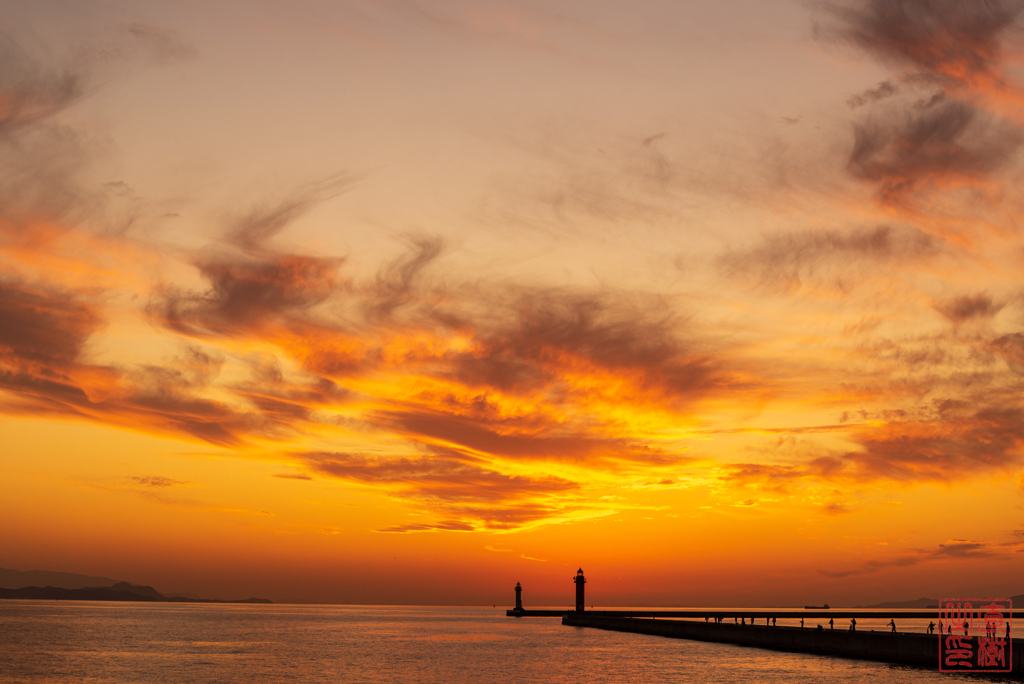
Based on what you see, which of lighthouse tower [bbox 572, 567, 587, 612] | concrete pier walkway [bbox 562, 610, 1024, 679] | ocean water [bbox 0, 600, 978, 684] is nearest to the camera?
concrete pier walkway [bbox 562, 610, 1024, 679]

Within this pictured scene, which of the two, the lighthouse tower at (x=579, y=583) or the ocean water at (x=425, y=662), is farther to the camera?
the lighthouse tower at (x=579, y=583)

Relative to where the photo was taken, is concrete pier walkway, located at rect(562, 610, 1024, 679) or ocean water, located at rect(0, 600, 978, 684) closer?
concrete pier walkway, located at rect(562, 610, 1024, 679)

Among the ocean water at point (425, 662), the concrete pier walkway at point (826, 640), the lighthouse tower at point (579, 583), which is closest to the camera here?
the concrete pier walkway at point (826, 640)

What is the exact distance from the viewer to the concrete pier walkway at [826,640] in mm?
57469

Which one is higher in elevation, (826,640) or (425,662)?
(826,640)

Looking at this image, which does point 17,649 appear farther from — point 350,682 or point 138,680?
point 350,682

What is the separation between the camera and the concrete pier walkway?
57469 millimetres

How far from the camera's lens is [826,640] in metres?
72.5

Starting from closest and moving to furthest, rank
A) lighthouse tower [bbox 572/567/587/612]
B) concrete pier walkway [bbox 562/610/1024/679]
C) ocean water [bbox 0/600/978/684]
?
1. concrete pier walkway [bbox 562/610/1024/679]
2. ocean water [bbox 0/600/978/684]
3. lighthouse tower [bbox 572/567/587/612]

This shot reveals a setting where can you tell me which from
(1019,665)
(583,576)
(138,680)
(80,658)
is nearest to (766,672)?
(1019,665)

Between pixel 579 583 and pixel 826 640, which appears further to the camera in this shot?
pixel 579 583

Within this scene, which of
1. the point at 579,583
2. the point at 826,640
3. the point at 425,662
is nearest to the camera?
the point at 826,640

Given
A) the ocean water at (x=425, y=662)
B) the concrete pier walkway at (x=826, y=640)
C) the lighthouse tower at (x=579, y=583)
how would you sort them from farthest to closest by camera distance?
the lighthouse tower at (x=579, y=583)
the ocean water at (x=425, y=662)
the concrete pier walkway at (x=826, y=640)

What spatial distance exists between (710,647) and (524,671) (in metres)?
33.1
